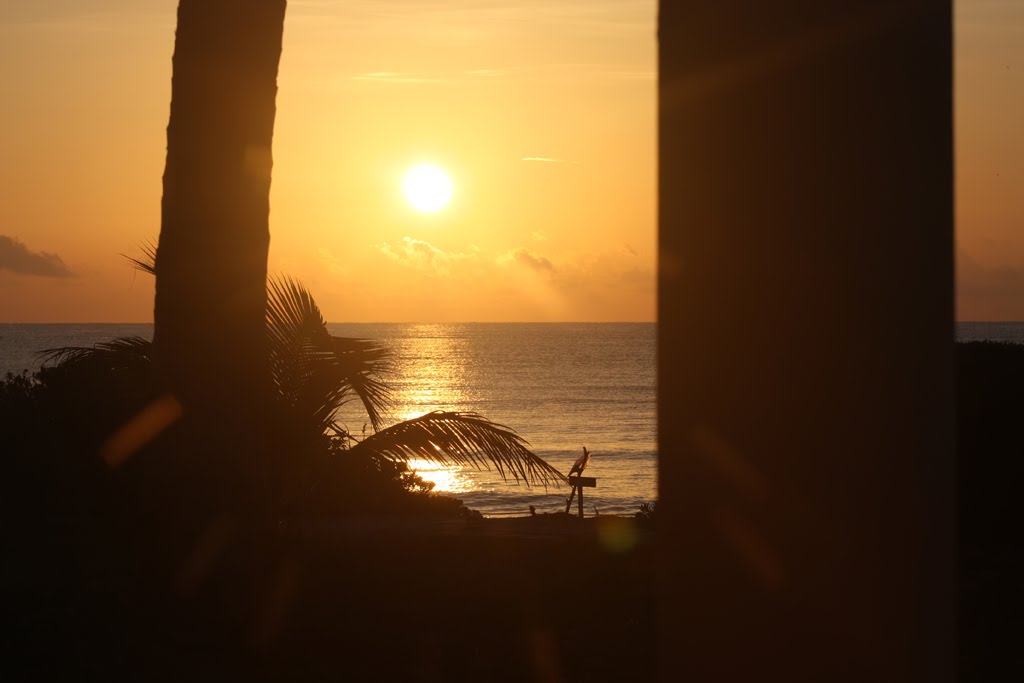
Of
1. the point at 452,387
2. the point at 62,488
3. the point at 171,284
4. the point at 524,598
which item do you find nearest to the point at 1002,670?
the point at 524,598

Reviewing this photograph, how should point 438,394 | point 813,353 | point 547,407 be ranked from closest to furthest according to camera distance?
point 813,353 → point 547,407 → point 438,394

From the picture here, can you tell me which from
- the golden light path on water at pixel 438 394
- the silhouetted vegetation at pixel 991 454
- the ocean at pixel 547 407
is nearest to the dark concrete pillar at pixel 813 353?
the ocean at pixel 547 407

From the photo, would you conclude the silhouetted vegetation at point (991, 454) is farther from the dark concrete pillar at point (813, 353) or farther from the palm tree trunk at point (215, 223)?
the dark concrete pillar at point (813, 353)

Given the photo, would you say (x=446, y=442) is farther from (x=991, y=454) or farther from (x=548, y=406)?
(x=548, y=406)

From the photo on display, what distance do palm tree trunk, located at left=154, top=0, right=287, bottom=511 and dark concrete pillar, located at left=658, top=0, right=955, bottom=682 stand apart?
17.4 feet

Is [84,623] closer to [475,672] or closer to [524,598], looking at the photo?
[475,672]

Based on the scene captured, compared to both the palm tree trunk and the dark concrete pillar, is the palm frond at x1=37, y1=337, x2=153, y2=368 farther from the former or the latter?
the dark concrete pillar

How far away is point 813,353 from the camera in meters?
1.22

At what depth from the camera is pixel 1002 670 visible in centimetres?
727

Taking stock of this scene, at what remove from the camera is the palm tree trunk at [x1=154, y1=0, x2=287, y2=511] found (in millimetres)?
6219

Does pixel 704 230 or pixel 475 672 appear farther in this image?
pixel 475 672

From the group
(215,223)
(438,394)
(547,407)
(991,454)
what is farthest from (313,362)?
(438,394)

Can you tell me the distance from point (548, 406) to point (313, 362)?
257 ft

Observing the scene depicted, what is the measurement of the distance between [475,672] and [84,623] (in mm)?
2453
